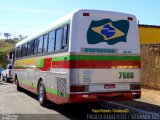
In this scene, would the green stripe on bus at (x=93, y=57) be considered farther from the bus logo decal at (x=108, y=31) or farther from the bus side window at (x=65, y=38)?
the bus logo decal at (x=108, y=31)

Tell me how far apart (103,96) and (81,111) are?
6.90ft

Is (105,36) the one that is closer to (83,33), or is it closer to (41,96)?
(83,33)

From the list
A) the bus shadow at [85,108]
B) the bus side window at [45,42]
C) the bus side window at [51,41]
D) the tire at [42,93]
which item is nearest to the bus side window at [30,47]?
the bus side window at [45,42]

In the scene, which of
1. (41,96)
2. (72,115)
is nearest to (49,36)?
(41,96)

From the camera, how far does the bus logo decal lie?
410 inches

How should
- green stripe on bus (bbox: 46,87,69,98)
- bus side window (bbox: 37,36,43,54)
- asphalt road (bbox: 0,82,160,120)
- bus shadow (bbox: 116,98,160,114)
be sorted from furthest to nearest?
bus side window (bbox: 37,36,43,54) < bus shadow (bbox: 116,98,160,114) < asphalt road (bbox: 0,82,160,120) < green stripe on bus (bbox: 46,87,69,98)

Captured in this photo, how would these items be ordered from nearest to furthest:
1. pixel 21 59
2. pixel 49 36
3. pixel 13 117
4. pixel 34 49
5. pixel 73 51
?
pixel 73 51 → pixel 13 117 → pixel 49 36 → pixel 34 49 → pixel 21 59

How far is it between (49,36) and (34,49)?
2805 millimetres

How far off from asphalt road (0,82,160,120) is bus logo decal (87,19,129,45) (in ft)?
8.03

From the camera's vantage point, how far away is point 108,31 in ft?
35.0

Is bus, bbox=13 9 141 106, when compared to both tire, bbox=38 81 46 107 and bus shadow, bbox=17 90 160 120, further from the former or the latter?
tire, bbox=38 81 46 107

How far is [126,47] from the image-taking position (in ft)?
35.8

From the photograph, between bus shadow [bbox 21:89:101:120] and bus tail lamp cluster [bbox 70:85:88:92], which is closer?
bus tail lamp cluster [bbox 70:85:88:92]

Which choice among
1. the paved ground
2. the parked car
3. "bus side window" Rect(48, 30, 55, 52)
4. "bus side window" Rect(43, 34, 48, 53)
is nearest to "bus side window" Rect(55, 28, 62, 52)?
"bus side window" Rect(48, 30, 55, 52)
